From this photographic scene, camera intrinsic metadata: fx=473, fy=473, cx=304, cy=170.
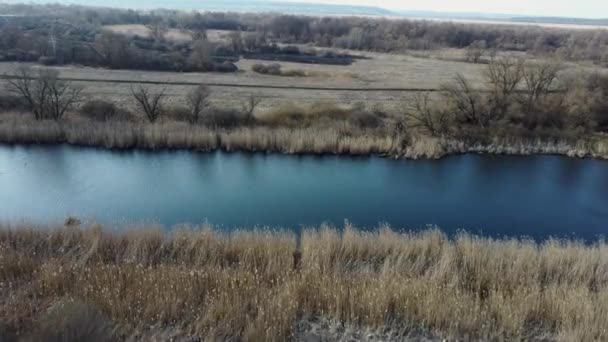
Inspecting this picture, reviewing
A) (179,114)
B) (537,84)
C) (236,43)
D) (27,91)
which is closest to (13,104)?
(27,91)

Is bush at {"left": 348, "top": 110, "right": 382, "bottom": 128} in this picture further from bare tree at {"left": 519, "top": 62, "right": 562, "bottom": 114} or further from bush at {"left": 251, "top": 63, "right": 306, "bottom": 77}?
bush at {"left": 251, "top": 63, "right": 306, "bottom": 77}

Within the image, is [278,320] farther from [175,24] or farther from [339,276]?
[175,24]

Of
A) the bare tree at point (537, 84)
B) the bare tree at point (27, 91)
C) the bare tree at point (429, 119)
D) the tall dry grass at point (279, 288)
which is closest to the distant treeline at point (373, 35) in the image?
the bare tree at point (27, 91)

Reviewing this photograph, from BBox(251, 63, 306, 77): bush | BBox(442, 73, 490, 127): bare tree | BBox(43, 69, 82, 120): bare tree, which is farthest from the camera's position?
BBox(251, 63, 306, 77): bush

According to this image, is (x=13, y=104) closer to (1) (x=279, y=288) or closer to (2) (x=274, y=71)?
(2) (x=274, y=71)

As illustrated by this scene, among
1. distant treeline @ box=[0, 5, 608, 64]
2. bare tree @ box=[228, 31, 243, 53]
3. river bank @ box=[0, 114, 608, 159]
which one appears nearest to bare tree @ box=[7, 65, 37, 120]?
river bank @ box=[0, 114, 608, 159]

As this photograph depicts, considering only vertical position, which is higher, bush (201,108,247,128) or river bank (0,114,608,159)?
bush (201,108,247,128)
